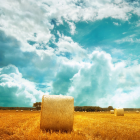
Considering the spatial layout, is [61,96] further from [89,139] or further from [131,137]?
[131,137]

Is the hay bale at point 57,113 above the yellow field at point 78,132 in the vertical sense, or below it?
above

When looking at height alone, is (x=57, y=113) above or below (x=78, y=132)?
above

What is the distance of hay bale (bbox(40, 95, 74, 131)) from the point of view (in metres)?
8.29

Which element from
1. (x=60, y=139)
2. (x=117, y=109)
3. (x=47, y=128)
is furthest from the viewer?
(x=117, y=109)

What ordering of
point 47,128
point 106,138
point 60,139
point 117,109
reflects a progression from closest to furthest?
1. point 60,139
2. point 106,138
3. point 47,128
4. point 117,109

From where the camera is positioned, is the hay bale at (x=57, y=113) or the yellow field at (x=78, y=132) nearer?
the yellow field at (x=78, y=132)

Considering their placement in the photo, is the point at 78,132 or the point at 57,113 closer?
the point at 78,132

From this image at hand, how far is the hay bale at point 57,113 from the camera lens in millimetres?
8289

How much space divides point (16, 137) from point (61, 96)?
3.19 meters

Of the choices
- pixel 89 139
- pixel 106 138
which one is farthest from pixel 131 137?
pixel 89 139

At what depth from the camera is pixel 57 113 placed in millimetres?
8359

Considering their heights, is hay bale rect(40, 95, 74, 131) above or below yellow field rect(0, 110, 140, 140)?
above

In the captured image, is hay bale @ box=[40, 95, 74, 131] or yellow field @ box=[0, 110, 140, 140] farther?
hay bale @ box=[40, 95, 74, 131]

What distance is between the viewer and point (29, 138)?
597 centimetres
